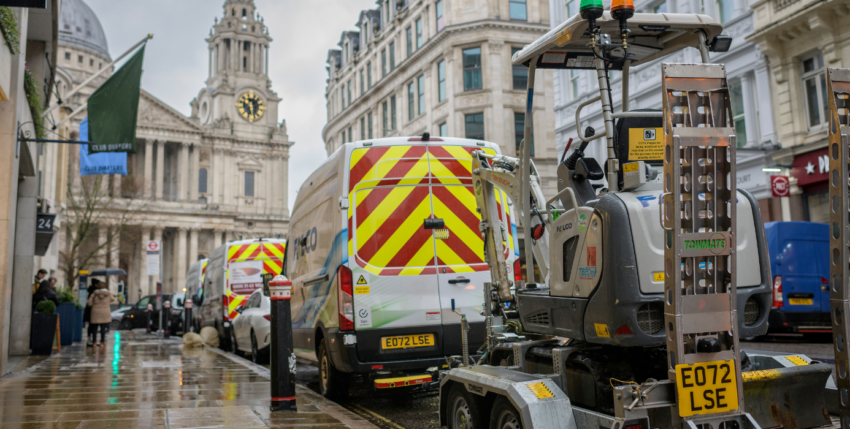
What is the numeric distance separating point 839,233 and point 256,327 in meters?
11.8

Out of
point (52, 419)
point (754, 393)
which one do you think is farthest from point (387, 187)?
point (754, 393)

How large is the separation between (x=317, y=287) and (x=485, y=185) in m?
3.06

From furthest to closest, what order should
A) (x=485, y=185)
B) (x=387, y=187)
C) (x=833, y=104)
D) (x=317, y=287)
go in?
(x=317, y=287)
(x=387, y=187)
(x=485, y=185)
(x=833, y=104)

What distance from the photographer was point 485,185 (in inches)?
254

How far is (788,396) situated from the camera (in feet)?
13.1

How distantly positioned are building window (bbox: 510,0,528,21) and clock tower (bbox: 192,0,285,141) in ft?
183

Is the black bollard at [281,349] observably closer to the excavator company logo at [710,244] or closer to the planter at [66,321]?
the excavator company logo at [710,244]

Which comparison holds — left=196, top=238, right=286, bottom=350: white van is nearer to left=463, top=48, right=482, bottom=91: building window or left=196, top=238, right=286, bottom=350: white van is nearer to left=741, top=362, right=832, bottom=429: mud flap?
left=741, top=362, right=832, bottom=429: mud flap

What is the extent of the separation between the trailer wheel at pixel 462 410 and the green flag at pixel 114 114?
11162 millimetres

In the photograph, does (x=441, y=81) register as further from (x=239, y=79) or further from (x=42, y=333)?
(x=239, y=79)

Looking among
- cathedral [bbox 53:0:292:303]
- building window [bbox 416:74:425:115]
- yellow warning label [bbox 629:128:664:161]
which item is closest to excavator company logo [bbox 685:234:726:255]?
yellow warning label [bbox 629:128:664:161]

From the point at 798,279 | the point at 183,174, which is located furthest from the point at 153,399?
the point at 183,174

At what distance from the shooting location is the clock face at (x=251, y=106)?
90938 millimetres

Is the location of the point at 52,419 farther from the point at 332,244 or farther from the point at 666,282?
the point at 666,282
